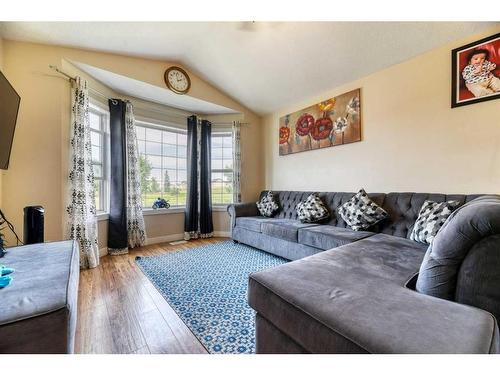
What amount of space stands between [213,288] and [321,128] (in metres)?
2.67

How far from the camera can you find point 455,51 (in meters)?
2.07

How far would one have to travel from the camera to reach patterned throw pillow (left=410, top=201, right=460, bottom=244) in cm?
172

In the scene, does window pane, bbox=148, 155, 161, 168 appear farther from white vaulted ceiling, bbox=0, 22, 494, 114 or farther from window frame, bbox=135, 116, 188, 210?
white vaulted ceiling, bbox=0, 22, 494, 114

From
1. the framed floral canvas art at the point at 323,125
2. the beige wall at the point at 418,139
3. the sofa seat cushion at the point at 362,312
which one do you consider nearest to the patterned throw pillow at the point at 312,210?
the beige wall at the point at 418,139

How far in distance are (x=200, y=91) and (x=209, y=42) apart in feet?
2.81

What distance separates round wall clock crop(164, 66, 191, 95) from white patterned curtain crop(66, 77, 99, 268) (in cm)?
104

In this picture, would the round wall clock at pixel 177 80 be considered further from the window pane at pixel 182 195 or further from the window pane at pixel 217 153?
the window pane at pixel 182 195

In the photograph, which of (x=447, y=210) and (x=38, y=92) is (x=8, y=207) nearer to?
(x=38, y=92)

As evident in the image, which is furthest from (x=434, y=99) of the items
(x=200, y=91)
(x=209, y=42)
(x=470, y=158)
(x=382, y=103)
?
(x=200, y=91)

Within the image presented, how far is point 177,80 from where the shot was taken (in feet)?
10.4

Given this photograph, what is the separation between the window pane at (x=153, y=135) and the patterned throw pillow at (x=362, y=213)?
320cm

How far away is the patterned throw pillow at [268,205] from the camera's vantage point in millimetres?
3484

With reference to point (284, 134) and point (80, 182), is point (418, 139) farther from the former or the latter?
point (80, 182)

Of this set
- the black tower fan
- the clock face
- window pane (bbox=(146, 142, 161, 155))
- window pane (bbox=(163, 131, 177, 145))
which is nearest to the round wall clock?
the clock face
